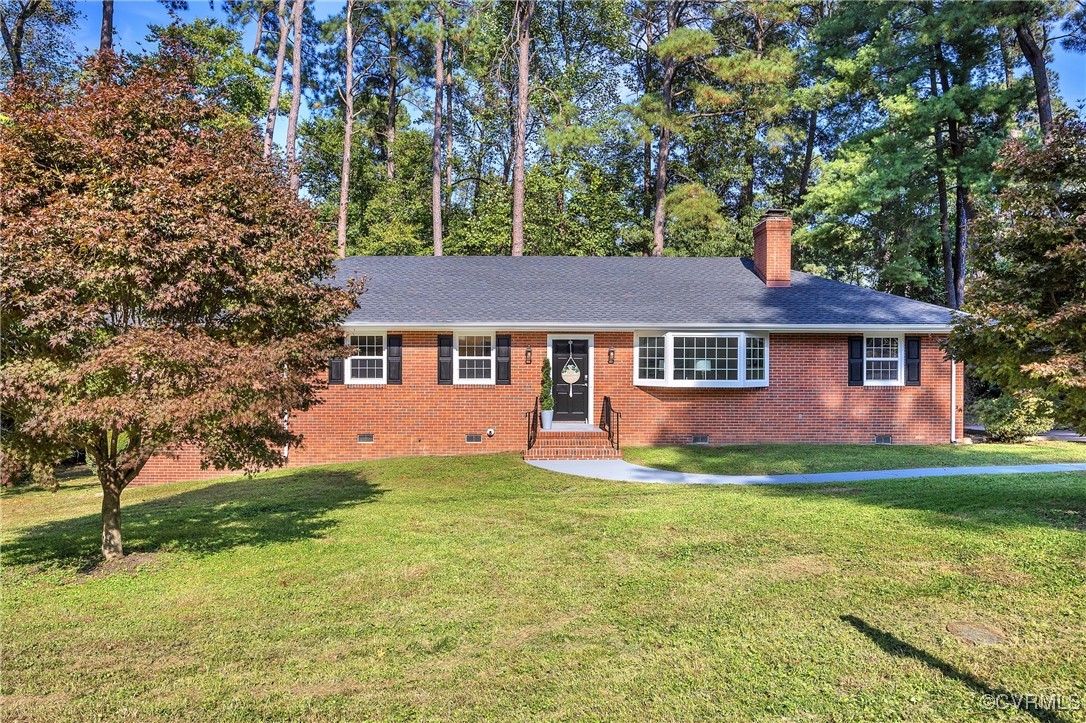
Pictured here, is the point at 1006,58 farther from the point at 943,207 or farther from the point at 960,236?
the point at 960,236

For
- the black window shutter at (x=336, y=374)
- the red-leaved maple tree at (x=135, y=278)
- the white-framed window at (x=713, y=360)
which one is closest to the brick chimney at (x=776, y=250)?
the white-framed window at (x=713, y=360)

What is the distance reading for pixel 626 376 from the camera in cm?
1381

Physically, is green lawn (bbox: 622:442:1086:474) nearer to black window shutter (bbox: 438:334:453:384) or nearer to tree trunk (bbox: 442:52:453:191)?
black window shutter (bbox: 438:334:453:384)

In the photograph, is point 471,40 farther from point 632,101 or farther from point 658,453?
point 658,453

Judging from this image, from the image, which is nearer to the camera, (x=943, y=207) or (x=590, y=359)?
(x=590, y=359)

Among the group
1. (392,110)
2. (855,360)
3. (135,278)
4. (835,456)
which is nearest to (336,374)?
(135,278)

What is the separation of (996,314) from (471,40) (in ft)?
78.0

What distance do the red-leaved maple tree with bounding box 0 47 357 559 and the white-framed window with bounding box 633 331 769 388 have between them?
9.18 meters

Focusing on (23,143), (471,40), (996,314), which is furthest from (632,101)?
(23,143)

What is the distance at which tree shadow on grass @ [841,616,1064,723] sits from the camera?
128 inches

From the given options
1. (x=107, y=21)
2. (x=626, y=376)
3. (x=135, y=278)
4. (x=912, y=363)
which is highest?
(x=107, y=21)

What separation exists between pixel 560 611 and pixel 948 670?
255cm

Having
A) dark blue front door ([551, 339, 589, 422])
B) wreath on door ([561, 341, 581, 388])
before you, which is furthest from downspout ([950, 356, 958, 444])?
wreath on door ([561, 341, 581, 388])

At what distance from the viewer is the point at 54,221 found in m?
4.73
